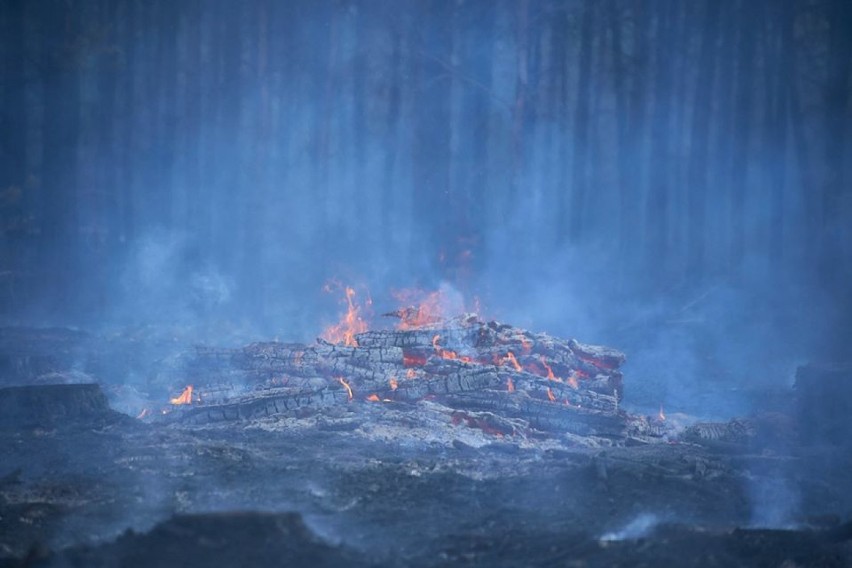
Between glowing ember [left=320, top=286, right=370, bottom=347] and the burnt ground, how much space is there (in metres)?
4.29

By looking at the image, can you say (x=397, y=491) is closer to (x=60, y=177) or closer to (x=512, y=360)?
(x=512, y=360)

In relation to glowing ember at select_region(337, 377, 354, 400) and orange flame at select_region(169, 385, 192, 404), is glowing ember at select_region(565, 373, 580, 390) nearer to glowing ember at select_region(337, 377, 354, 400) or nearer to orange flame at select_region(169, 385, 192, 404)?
glowing ember at select_region(337, 377, 354, 400)

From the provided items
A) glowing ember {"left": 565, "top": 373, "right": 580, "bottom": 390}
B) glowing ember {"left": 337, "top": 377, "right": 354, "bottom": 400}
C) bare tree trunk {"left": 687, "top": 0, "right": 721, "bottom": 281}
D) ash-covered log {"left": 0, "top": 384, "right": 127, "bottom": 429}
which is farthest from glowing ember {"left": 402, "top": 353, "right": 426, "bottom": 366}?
bare tree trunk {"left": 687, "top": 0, "right": 721, "bottom": 281}

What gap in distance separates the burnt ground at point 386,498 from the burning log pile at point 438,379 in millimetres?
474

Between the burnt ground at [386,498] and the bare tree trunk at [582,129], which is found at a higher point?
the bare tree trunk at [582,129]

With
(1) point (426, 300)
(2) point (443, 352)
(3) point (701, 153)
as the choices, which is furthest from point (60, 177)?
(3) point (701, 153)

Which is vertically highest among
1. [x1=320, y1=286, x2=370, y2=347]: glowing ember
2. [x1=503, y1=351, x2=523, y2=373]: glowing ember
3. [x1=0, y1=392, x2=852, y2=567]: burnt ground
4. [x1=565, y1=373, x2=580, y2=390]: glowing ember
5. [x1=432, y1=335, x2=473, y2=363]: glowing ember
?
[x1=320, y1=286, x2=370, y2=347]: glowing ember

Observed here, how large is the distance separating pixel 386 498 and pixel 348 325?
25.5 feet

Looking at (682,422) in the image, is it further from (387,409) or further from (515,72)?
(515,72)

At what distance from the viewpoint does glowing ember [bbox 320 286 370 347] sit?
43.7 ft

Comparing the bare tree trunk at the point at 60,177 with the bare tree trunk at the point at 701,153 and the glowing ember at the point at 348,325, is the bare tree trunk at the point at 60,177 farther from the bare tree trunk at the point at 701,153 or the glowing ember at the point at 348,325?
the bare tree trunk at the point at 701,153

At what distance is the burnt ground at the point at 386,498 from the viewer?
15.9 feet

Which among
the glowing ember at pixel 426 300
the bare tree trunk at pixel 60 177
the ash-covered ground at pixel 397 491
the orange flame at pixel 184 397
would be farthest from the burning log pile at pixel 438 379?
the bare tree trunk at pixel 60 177

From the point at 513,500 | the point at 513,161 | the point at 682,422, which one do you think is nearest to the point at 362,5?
the point at 513,161
